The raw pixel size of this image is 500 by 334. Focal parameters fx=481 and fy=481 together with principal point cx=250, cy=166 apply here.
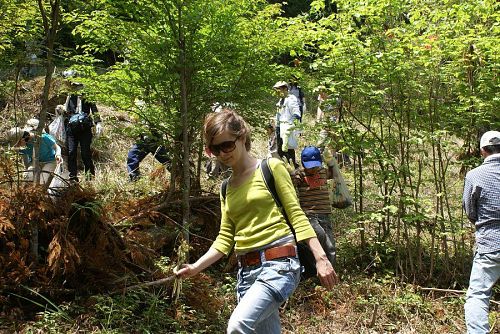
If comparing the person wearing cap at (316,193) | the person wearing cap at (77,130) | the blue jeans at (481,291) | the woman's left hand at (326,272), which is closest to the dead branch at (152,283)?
the person wearing cap at (316,193)

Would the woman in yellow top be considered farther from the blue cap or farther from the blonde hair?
the blue cap

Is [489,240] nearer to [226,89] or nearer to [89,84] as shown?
[226,89]

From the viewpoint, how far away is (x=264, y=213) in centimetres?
275


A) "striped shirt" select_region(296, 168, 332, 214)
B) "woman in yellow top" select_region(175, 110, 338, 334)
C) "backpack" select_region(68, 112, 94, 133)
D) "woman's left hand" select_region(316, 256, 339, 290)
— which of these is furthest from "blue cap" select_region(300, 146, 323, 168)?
"backpack" select_region(68, 112, 94, 133)

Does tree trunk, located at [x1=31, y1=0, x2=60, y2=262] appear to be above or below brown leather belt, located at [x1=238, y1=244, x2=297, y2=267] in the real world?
above

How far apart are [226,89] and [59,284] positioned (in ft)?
9.45

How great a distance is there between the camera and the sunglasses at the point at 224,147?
2.74 meters

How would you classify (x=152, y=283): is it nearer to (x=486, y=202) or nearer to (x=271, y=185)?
(x=271, y=185)

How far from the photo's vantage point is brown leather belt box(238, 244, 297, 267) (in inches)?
106

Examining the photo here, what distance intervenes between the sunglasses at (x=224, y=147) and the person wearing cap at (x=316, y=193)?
2942 mm

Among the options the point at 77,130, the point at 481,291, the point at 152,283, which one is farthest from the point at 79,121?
the point at 481,291

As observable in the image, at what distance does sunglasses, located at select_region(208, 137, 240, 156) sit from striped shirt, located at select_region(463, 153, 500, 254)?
284 cm

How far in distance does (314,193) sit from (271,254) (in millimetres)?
3171

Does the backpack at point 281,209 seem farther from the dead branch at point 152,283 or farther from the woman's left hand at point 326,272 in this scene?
the dead branch at point 152,283
